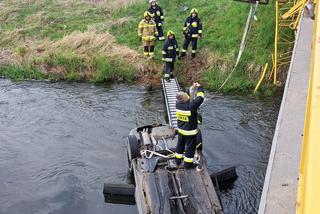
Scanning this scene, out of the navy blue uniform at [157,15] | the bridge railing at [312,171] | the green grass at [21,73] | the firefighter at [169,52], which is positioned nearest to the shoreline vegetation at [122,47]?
the green grass at [21,73]

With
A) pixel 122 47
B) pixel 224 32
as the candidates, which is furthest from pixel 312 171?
pixel 224 32

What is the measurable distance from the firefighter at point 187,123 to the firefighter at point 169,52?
6171mm

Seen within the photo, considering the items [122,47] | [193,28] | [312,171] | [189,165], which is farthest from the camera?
[122,47]

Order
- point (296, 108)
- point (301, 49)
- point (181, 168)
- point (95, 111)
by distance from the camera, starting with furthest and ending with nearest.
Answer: point (95, 111)
point (301, 49)
point (181, 168)
point (296, 108)

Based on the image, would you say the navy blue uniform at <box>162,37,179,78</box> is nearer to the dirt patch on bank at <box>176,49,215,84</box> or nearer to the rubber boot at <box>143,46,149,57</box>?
the dirt patch on bank at <box>176,49,215,84</box>

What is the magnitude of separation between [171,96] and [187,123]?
5.13 metres

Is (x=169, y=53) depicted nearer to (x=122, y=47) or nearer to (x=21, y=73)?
(x=122, y=47)

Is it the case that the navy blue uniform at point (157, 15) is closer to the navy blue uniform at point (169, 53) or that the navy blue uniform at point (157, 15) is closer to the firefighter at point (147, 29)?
the firefighter at point (147, 29)

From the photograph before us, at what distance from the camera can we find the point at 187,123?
8758mm

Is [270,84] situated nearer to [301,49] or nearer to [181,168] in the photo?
[301,49]

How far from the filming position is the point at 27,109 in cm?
1440

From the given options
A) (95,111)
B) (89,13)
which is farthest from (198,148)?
(89,13)

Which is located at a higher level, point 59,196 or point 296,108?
point 296,108

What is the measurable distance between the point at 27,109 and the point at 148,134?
5736 mm
